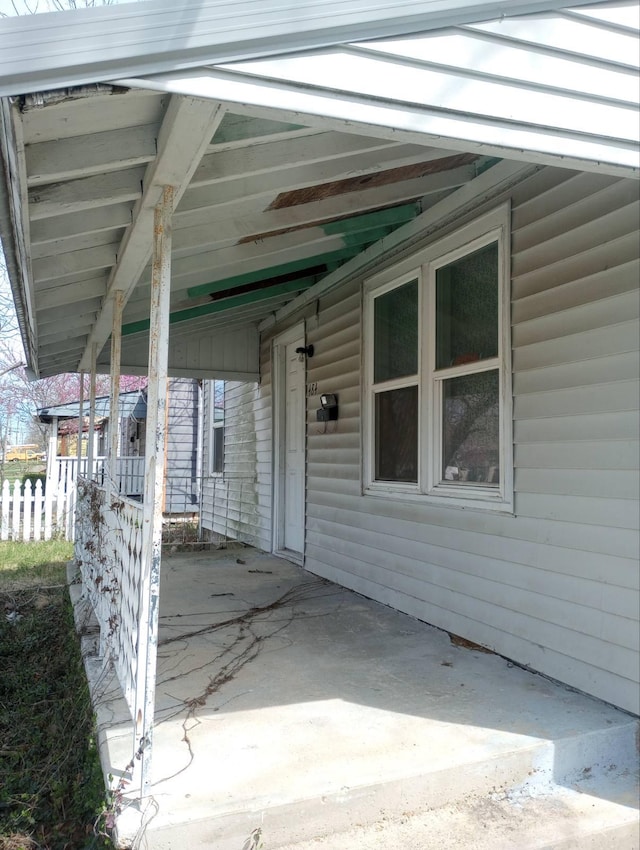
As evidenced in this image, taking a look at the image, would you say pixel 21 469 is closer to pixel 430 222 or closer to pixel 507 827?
pixel 430 222

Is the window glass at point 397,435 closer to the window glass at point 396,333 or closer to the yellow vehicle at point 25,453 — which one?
the window glass at point 396,333

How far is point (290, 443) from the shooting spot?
7145 mm

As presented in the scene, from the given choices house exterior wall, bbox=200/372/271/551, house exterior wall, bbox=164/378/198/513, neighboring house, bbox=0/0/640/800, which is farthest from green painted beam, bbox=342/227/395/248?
house exterior wall, bbox=164/378/198/513

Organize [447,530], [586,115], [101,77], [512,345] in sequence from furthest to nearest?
[447,530]
[512,345]
[586,115]
[101,77]

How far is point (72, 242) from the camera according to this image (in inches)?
119

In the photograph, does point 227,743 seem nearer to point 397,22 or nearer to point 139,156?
point 139,156

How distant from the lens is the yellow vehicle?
1142 inches

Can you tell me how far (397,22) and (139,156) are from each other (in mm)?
950

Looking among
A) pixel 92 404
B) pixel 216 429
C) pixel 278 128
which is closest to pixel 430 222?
pixel 278 128

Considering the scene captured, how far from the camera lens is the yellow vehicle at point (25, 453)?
29016mm

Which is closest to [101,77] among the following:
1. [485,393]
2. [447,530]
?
[485,393]

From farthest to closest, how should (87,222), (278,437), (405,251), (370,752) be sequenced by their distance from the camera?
(278,437) → (405,251) → (87,222) → (370,752)

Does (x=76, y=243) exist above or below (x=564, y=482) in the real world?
above

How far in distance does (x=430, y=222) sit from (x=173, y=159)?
2420mm
